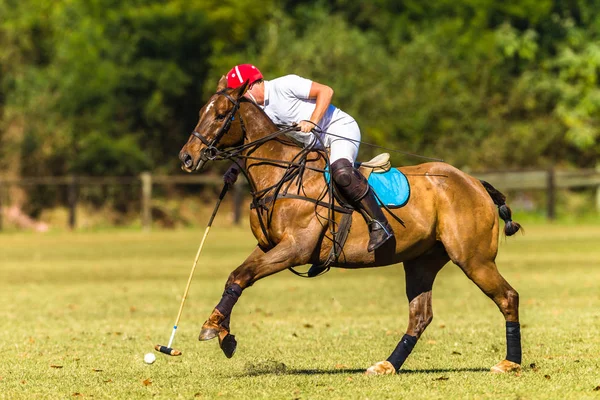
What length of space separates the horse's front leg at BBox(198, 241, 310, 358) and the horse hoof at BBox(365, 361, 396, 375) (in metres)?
1.19

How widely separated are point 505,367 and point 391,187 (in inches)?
76.1

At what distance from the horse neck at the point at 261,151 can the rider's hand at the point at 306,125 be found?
0.27 meters

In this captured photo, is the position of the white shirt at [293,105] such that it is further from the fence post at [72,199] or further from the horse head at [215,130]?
the fence post at [72,199]

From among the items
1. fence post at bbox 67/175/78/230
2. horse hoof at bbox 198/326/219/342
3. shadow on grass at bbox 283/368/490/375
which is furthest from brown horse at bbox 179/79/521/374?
fence post at bbox 67/175/78/230

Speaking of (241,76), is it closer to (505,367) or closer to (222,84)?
(222,84)

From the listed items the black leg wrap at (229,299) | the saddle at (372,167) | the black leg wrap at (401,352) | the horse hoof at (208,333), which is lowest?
the black leg wrap at (401,352)

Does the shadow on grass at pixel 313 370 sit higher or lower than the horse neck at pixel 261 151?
lower

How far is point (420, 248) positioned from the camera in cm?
1016

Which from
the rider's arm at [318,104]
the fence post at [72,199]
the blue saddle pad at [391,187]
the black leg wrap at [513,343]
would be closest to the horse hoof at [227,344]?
the blue saddle pad at [391,187]

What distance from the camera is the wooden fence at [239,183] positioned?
39.1 meters

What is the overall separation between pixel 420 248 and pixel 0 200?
3248 cm

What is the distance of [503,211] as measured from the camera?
1067cm

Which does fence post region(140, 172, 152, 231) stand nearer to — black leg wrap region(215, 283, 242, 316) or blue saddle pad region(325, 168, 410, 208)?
blue saddle pad region(325, 168, 410, 208)

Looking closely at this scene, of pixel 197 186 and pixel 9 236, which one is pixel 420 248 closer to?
pixel 9 236
